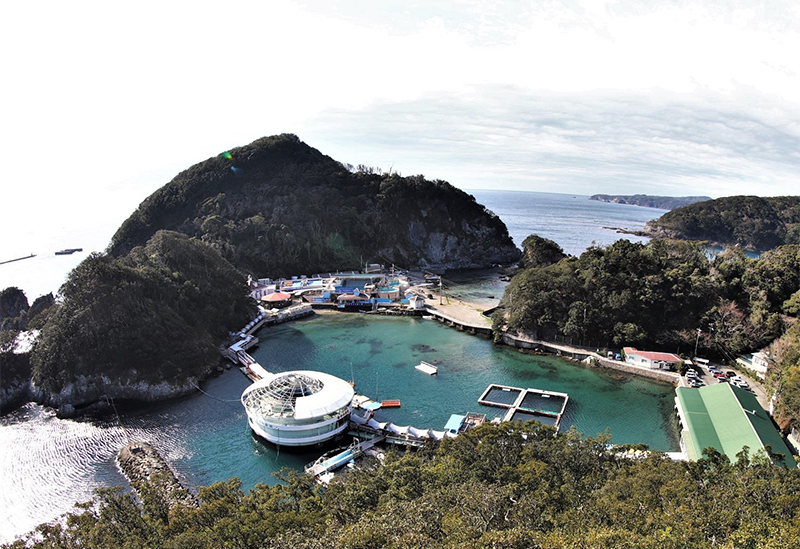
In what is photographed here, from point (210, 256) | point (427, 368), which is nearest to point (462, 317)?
point (427, 368)

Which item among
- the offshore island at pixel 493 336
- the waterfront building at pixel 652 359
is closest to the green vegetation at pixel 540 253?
the offshore island at pixel 493 336

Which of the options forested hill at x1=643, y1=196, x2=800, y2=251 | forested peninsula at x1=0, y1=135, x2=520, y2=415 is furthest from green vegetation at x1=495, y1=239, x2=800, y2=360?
forested hill at x1=643, y1=196, x2=800, y2=251

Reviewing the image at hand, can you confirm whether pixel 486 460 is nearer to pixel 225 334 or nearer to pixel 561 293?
pixel 561 293

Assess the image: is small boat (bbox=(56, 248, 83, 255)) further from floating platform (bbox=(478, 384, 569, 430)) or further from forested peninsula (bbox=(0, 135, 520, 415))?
floating platform (bbox=(478, 384, 569, 430))

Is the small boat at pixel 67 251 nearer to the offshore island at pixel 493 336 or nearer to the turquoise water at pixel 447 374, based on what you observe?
the offshore island at pixel 493 336

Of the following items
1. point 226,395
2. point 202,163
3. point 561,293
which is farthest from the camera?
point 202,163

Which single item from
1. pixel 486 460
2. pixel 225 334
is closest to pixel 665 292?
pixel 486 460

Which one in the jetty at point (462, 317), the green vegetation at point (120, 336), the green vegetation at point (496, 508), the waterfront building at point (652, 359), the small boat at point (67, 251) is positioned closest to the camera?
the green vegetation at point (496, 508)
